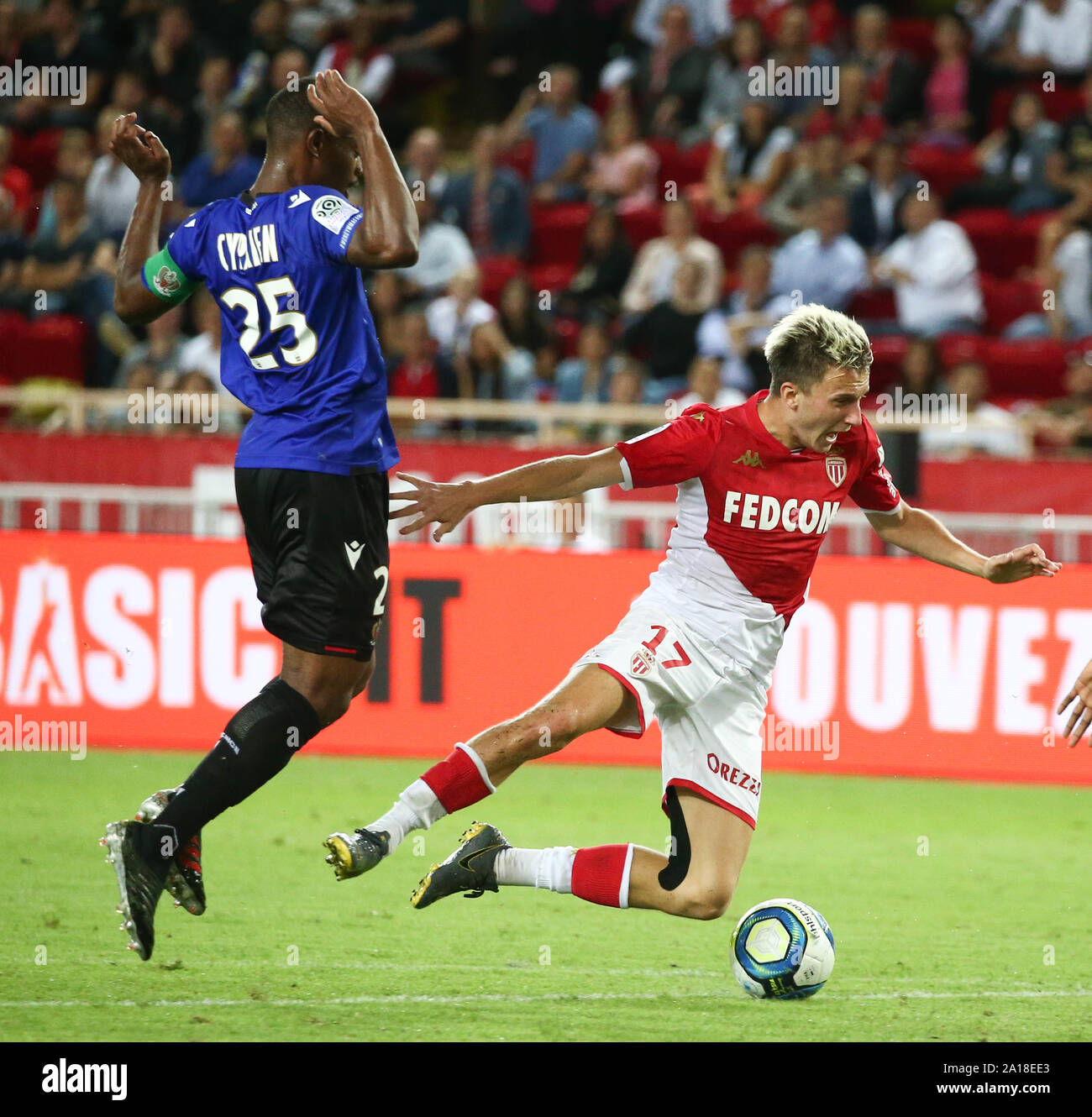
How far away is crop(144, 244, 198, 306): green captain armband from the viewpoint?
550 cm

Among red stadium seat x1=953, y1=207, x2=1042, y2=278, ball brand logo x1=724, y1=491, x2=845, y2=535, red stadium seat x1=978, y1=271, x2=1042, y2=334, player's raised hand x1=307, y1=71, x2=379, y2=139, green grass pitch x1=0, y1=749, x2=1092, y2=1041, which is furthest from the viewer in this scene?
red stadium seat x1=953, y1=207, x2=1042, y2=278

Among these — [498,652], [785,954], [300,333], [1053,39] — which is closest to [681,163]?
[1053,39]

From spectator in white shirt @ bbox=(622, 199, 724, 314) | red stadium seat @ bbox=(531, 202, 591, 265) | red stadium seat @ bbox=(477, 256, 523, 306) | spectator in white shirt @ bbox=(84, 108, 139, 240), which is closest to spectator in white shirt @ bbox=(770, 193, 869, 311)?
spectator in white shirt @ bbox=(622, 199, 724, 314)

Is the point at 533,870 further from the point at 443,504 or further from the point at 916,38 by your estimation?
the point at 916,38

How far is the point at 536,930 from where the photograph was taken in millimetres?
6262

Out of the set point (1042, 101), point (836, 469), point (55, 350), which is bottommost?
point (836, 469)

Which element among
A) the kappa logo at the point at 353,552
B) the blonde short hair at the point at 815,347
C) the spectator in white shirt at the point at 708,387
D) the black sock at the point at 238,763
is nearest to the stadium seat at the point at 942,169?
the spectator in white shirt at the point at 708,387

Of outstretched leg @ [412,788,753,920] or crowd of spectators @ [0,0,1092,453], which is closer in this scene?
outstretched leg @ [412,788,753,920]

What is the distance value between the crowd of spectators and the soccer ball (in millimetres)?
7081

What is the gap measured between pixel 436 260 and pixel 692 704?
9.55m

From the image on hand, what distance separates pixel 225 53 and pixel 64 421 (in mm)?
5284

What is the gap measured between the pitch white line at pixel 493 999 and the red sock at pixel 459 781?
56 centimetres

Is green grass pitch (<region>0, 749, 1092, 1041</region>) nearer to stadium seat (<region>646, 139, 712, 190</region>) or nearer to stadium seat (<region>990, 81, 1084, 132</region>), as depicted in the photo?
stadium seat (<region>646, 139, 712, 190</region>)

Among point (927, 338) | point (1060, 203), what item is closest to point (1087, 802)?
point (927, 338)
